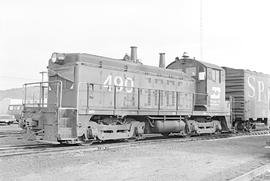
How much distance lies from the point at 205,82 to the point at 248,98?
402 cm

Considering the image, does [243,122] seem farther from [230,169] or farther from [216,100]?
[230,169]

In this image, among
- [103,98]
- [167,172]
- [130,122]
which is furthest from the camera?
[130,122]

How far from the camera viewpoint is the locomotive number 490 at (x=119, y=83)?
13.1 m

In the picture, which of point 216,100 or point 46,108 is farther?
point 216,100

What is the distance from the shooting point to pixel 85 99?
12.2 metres

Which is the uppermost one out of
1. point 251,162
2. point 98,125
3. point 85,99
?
point 85,99

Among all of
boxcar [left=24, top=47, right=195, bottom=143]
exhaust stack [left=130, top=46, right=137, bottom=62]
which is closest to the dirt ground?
boxcar [left=24, top=47, right=195, bottom=143]

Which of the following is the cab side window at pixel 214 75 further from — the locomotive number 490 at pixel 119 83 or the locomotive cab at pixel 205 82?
the locomotive number 490 at pixel 119 83

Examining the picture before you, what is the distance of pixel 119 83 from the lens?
44.3 feet

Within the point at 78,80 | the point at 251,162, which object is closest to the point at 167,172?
the point at 251,162

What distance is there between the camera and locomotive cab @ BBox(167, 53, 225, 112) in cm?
1672

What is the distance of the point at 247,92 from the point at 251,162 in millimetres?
11021

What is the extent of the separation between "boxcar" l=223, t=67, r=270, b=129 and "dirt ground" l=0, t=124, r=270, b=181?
27.2ft

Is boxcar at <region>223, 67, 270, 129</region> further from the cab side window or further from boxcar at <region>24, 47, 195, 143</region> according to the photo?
boxcar at <region>24, 47, 195, 143</region>
